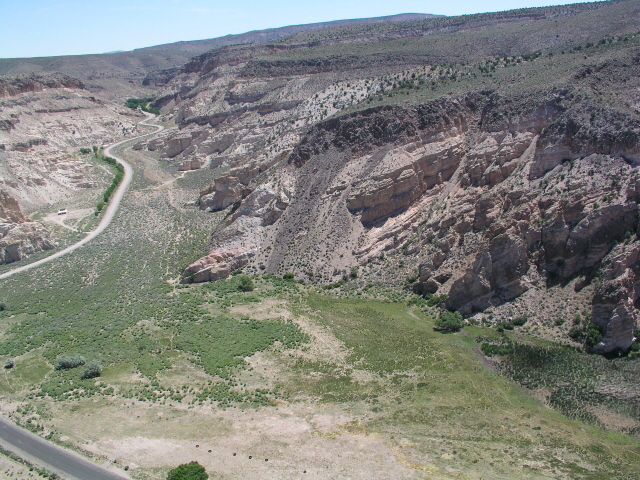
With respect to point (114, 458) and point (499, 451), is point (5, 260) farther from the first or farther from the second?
point (499, 451)

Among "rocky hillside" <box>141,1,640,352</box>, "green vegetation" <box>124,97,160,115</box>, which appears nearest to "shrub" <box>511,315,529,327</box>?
"rocky hillside" <box>141,1,640,352</box>

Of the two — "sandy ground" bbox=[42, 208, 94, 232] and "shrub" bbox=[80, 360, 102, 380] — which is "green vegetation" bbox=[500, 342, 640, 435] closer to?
"shrub" bbox=[80, 360, 102, 380]

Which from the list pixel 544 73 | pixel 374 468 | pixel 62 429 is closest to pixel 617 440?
pixel 374 468

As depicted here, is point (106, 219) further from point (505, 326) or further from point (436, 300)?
point (505, 326)

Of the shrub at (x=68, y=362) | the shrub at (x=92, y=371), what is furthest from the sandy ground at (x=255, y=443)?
the shrub at (x=68, y=362)

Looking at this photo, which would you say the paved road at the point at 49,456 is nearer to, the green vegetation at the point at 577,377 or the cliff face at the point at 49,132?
the green vegetation at the point at 577,377

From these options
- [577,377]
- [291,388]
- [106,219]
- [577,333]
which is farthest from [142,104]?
[577,377]
